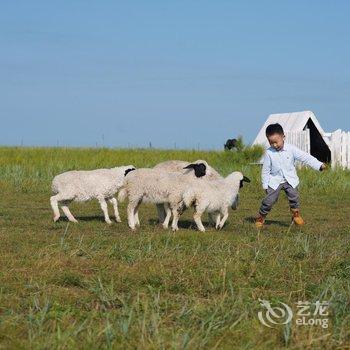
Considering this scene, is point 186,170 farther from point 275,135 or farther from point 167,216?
point 275,135

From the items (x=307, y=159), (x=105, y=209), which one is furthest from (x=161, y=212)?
(x=307, y=159)

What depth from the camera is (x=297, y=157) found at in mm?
12531

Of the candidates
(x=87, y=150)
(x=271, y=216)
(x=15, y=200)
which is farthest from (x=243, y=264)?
(x=87, y=150)

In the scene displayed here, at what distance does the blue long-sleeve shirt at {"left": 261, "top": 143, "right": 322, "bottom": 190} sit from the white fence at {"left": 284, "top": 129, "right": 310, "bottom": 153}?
42.7 feet

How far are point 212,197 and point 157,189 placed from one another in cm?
84

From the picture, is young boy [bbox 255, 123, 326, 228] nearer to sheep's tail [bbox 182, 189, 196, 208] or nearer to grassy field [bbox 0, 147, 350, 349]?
grassy field [bbox 0, 147, 350, 349]

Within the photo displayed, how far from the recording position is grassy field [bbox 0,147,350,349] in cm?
496

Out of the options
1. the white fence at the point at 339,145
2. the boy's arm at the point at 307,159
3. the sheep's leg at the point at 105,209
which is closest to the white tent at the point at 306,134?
the white fence at the point at 339,145

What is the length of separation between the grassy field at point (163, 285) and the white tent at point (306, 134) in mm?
13851

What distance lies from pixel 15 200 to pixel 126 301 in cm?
1100

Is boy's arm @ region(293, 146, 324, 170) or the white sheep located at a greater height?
boy's arm @ region(293, 146, 324, 170)

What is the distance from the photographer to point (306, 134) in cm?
2553

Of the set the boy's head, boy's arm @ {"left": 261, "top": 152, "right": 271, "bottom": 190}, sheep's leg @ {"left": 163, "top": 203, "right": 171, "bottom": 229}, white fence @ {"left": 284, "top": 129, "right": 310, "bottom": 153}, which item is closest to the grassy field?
sheep's leg @ {"left": 163, "top": 203, "right": 171, "bottom": 229}

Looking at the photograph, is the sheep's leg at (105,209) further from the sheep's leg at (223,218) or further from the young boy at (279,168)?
the young boy at (279,168)
